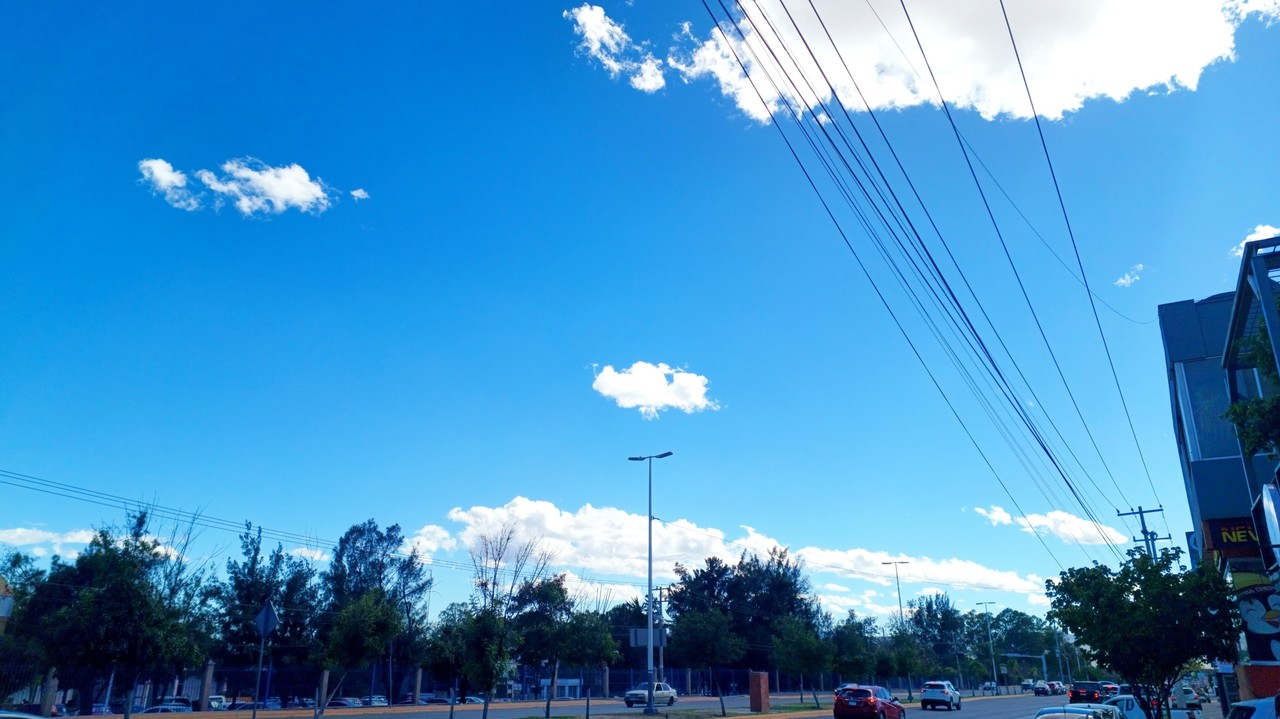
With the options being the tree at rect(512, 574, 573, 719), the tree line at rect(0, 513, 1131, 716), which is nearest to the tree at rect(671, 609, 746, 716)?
the tree line at rect(0, 513, 1131, 716)

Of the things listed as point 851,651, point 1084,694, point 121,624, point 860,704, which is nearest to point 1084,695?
point 1084,694

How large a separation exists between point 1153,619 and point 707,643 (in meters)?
59.4

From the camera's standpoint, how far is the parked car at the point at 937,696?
48406 mm

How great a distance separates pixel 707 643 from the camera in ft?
240

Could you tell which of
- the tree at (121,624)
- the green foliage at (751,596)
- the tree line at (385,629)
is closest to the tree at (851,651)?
the tree line at (385,629)

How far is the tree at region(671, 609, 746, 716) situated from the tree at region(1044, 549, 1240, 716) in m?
56.8

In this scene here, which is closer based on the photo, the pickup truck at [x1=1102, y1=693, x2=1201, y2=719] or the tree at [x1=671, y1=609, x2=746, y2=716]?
the pickup truck at [x1=1102, y1=693, x2=1201, y2=719]

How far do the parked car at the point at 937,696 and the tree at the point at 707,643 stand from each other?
25037 mm

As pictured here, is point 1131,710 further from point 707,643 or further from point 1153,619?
point 707,643

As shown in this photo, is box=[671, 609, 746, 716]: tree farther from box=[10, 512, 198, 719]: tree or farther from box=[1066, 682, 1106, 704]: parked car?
box=[10, 512, 198, 719]: tree

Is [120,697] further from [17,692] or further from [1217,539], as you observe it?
[1217,539]

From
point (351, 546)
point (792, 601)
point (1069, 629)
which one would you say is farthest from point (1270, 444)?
point (792, 601)

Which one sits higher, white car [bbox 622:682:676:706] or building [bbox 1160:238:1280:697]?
building [bbox 1160:238:1280:697]

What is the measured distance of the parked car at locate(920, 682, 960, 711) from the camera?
48406mm
